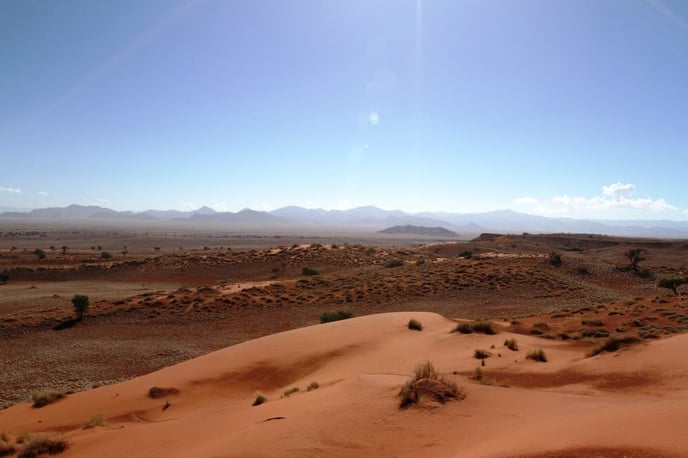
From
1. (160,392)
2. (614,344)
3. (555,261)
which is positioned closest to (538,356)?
(614,344)

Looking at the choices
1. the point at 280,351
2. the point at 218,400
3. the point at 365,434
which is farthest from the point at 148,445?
the point at 280,351

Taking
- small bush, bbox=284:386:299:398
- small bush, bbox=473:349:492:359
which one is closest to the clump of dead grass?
small bush, bbox=284:386:299:398

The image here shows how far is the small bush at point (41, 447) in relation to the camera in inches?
303

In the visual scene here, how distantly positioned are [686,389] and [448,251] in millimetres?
56579

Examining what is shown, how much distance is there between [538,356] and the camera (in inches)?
438

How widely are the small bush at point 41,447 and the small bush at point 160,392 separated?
3.41 m

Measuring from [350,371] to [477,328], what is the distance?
19.5 ft

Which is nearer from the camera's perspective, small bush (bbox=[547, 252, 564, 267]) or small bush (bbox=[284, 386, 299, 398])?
small bush (bbox=[284, 386, 299, 398])

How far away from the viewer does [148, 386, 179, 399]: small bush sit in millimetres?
11367

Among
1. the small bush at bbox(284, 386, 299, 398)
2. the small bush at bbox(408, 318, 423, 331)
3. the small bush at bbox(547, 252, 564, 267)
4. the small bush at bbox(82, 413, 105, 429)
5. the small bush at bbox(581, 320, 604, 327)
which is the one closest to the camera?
the small bush at bbox(82, 413, 105, 429)

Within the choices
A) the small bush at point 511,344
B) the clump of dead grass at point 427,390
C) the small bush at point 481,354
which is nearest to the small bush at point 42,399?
the clump of dead grass at point 427,390

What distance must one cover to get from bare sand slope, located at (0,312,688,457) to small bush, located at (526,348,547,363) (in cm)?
25

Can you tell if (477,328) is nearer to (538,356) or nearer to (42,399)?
(538,356)

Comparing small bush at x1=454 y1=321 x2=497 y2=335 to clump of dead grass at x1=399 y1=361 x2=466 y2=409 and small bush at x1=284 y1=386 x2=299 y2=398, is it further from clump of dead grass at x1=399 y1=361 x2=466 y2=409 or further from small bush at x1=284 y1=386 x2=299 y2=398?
A: clump of dead grass at x1=399 y1=361 x2=466 y2=409
